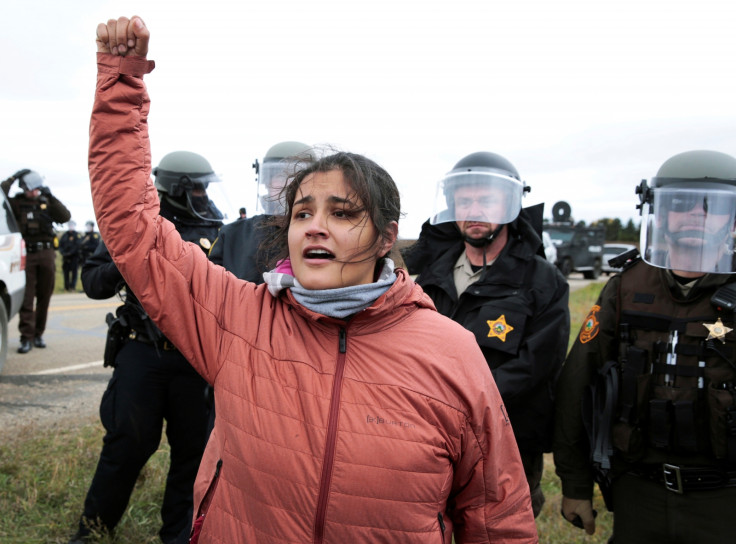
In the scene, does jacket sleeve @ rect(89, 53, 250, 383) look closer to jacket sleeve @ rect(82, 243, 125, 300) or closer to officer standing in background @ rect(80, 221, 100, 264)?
jacket sleeve @ rect(82, 243, 125, 300)

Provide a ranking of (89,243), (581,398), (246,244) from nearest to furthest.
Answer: (581,398)
(246,244)
(89,243)

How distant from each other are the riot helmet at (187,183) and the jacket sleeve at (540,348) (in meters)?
1.95

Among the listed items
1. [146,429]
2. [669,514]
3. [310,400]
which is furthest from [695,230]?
[146,429]

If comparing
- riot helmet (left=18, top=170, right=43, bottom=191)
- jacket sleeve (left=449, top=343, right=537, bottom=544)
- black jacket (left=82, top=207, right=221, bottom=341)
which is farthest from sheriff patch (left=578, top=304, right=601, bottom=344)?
riot helmet (left=18, top=170, right=43, bottom=191)

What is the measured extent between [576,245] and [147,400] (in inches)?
963

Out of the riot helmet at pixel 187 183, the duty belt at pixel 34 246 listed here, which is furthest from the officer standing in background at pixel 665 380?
the duty belt at pixel 34 246

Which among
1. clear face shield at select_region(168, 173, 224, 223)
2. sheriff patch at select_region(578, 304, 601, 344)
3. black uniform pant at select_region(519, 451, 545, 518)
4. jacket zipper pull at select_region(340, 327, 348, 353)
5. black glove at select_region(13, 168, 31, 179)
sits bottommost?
black uniform pant at select_region(519, 451, 545, 518)

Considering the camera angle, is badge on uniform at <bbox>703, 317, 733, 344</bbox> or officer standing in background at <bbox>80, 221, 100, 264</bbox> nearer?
badge on uniform at <bbox>703, 317, 733, 344</bbox>

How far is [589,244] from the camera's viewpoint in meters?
26.1

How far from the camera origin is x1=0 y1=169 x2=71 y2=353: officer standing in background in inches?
299

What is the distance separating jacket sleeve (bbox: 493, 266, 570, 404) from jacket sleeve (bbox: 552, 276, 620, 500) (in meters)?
0.10

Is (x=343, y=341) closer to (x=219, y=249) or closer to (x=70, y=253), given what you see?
(x=219, y=249)

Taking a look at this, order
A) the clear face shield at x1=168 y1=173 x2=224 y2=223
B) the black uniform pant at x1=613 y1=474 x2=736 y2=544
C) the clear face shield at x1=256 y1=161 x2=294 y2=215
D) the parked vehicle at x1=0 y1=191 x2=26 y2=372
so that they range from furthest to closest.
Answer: the parked vehicle at x1=0 y1=191 x2=26 y2=372 < the clear face shield at x1=168 y1=173 x2=224 y2=223 < the clear face shield at x1=256 y1=161 x2=294 y2=215 < the black uniform pant at x1=613 y1=474 x2=736 y2=544

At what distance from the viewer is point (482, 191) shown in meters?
3.14
